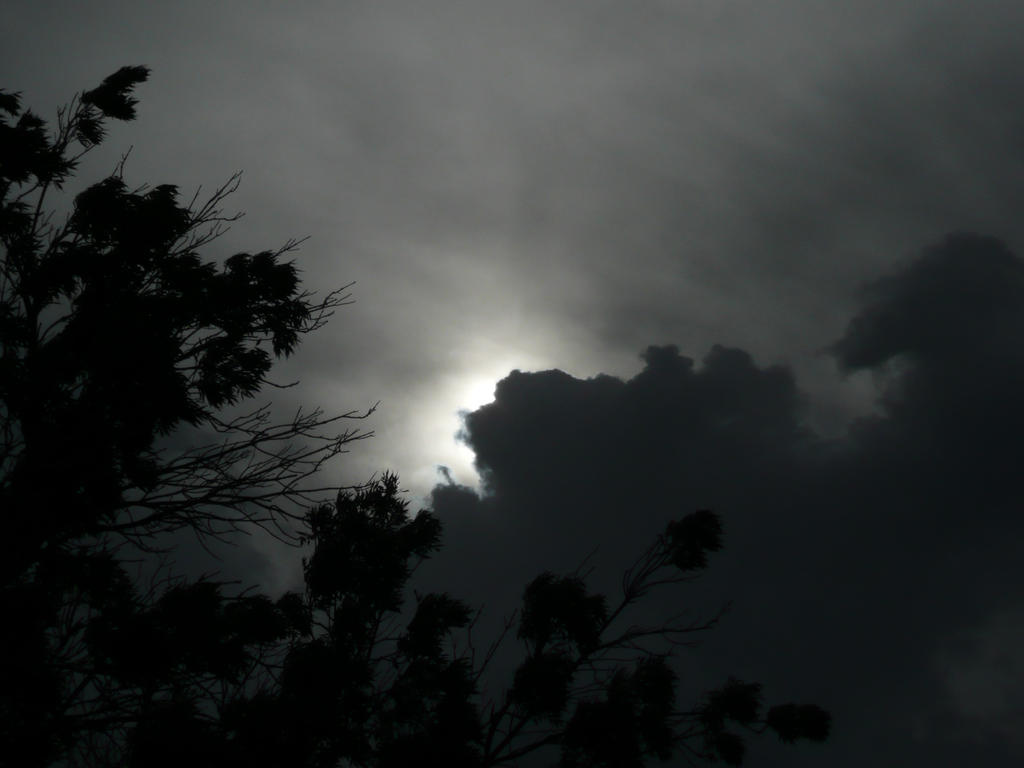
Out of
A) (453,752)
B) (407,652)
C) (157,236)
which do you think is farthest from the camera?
(407,652)

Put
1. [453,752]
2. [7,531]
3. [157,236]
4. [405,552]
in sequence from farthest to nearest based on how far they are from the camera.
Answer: [405,552]
[157,236]
[453,752]
[7,531]

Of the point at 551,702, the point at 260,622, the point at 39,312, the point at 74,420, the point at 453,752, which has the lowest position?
the point at 453,752

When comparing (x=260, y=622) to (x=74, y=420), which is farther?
(x=260, y=622)

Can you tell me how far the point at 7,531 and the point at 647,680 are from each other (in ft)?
22.3

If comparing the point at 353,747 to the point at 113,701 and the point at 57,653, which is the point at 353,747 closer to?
the point at 113,701

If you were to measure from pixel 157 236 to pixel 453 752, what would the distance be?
6.52m

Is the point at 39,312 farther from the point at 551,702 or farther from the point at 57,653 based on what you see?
the point at 551,702

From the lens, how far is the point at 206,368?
28.5 ft

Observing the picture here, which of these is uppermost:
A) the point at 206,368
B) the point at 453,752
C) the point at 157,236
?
the point at 157,236

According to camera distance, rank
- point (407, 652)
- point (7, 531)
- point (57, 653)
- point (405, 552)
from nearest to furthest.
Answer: point (7, 531)
point (57, 653)
point (407, 652)
point (405, 552)

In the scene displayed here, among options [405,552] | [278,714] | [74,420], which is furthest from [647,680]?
[74,420]

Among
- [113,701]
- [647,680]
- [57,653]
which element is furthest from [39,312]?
[647,680]

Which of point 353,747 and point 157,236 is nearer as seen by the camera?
point 353,747

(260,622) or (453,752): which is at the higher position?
(260,622)
